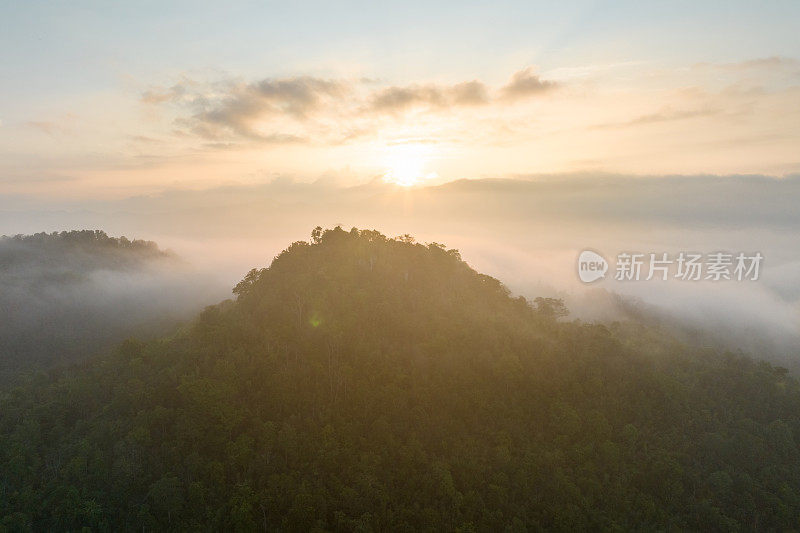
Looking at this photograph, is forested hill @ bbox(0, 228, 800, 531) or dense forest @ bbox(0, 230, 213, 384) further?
dense forest @ bbox(0, 230, 213, 384)

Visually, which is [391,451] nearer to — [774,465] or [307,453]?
[307,453]

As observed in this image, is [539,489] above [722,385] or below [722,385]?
below

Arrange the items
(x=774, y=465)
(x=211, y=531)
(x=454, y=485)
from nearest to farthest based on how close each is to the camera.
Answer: (x=211, y=531) < (x=454, y=485) < (x=774, y=465)

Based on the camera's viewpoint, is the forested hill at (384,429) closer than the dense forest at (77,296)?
Yes

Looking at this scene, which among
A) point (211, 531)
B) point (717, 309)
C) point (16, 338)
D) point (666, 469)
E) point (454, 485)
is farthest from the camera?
point (717, 309)

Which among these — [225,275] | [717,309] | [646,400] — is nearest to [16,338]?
[225,275]

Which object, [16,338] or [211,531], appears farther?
[16,338]
